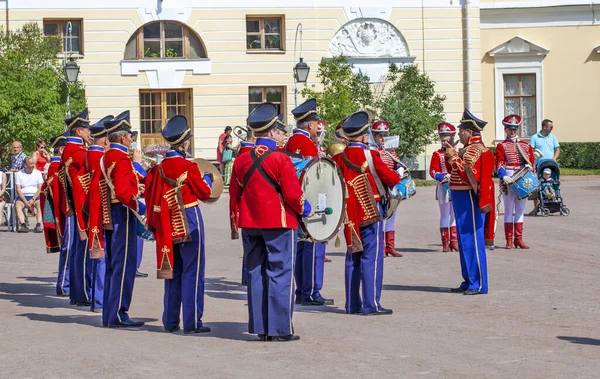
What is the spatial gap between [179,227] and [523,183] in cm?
796

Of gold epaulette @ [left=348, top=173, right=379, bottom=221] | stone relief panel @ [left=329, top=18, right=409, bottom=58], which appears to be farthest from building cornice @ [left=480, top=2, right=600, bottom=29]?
gold epaulette @ [left=348, top=173, right=379, bottom=221]

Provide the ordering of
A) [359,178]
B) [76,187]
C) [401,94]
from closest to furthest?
[359,178], [76,187], [401,94]

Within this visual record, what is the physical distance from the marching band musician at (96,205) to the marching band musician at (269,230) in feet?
5.98

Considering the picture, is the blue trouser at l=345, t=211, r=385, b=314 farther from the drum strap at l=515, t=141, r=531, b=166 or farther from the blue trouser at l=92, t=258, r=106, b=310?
the drum strap at l=515, t=141, r=531, b=166

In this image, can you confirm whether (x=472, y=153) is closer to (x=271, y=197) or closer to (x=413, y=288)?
(x=413, y=288)

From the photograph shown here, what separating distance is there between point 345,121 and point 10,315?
146 inches

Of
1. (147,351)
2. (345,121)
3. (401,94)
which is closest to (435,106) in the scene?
(401,94)

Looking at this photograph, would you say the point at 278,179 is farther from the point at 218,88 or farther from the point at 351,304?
the point at 218,88

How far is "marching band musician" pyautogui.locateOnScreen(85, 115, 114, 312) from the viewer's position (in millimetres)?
11539

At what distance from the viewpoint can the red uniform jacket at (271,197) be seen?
10.2 meters

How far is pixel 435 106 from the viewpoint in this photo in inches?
1394

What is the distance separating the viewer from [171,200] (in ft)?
34.9

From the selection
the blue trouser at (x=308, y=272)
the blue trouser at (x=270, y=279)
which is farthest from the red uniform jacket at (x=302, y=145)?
the blue trouser at (x=270, y=279)

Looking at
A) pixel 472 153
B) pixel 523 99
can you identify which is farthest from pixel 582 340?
pixel 523 99
